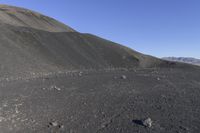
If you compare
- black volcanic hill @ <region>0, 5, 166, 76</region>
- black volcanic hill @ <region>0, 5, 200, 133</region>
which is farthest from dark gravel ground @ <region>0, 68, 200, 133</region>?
black volcanic hill @ <region>0, 5, 166, 76</region>

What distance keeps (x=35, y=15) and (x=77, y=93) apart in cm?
6822

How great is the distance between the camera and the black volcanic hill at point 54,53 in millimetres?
33031

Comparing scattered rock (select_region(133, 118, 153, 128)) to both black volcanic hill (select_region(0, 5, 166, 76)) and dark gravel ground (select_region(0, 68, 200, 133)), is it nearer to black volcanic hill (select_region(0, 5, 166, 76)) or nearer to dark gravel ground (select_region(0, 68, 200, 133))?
dark gravel ground (select_region(0, 68, 200, 133))

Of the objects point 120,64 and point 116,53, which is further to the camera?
point 116,53

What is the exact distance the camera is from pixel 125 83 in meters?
20.2

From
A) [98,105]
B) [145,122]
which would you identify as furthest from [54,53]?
[145,122]

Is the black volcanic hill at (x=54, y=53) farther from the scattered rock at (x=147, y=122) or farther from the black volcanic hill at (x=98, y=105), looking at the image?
the scattered rock at (x=147, y=122)

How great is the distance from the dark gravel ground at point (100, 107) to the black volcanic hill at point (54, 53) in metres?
11.9

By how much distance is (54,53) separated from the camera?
43.1 m

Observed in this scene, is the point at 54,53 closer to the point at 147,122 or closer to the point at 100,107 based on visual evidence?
the point at 100,107

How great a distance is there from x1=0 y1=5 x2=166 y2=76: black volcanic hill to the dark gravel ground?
11.9m

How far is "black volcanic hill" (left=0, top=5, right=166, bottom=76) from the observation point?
33.0 metres

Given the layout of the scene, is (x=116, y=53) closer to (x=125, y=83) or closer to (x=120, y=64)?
(x=120, y=64)

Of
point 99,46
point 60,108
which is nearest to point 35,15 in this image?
point 99,46
